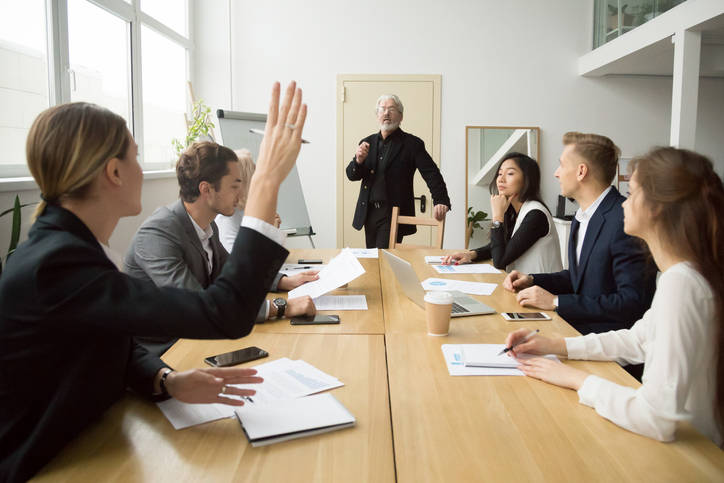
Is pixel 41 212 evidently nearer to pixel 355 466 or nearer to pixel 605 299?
pixel 355 466

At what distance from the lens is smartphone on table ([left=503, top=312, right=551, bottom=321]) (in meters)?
1.77

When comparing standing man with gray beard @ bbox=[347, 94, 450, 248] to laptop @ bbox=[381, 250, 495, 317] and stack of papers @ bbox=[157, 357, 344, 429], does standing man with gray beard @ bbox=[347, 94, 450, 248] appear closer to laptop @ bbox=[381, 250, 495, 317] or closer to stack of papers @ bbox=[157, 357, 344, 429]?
laptop @ bbox=[381, 250, 495, 317]

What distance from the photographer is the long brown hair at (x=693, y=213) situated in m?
Answer: 1.08

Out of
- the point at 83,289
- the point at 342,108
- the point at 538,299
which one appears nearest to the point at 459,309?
the point at 538,299

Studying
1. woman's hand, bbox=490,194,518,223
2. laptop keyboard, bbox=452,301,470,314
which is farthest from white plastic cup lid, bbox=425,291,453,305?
woman's hand, bbox=490,194,518,223

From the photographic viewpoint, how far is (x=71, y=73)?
346 cm

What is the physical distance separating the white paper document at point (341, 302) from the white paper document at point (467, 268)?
68 centimetres

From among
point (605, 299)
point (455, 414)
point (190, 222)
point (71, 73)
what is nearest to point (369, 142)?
point (71, 73)

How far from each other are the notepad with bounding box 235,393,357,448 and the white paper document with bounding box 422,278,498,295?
117 cm

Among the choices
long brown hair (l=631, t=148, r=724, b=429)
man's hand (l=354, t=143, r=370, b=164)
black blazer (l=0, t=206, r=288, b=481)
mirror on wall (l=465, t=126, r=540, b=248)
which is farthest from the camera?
mirror on wall (l=465, t=126, r=540, b=248)

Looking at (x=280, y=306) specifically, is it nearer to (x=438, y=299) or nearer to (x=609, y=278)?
(x=438, y=299)

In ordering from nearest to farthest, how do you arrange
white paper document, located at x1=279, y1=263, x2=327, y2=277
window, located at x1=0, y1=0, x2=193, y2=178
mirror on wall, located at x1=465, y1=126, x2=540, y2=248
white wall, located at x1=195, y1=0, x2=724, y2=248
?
white paper document, located at x1=279, y1=263, x2=327, y2=277, window, located at x1=0, y1=0, x2=193, y2=178, white wall, located at x1=195, y1=0, x2=724, y2=248, mirror on wall, located at x1=465, y1=126, x2=540, y2=248

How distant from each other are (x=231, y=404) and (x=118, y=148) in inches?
20.9

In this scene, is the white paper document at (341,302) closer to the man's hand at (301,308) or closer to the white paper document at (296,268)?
the man's hand at (301,308)
